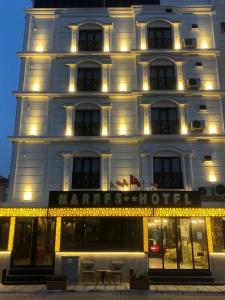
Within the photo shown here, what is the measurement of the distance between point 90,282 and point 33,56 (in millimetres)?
13915

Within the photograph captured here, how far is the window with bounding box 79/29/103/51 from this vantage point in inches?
766

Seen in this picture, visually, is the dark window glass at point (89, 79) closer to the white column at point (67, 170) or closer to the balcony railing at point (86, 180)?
the white column at point (67, 170)

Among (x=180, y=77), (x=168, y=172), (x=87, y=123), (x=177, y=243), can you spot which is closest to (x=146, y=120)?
(x=168, y=172)

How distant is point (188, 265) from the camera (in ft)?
49.3

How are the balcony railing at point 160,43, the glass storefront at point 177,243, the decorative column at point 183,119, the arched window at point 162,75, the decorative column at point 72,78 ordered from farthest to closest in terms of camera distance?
the balcony railing at point 160,43
the decorative column at point 72,78
the arched window at point 162,75
the decorative column at point 183,119
the glass storefront at point 177,243

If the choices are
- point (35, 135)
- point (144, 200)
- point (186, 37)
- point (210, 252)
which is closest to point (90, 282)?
point (144, 200)

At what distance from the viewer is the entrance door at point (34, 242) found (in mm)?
15312

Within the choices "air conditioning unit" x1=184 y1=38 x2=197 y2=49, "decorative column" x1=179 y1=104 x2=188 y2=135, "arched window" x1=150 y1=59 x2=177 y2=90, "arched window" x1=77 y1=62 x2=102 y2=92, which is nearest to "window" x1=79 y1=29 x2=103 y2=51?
"arched window" x1=77 y1=62 x2=102 y2=92

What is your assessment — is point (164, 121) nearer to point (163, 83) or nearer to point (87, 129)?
point (163, 83)

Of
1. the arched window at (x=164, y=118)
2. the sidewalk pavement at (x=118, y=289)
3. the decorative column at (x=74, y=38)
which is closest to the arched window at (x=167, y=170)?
the arched window at (x=164, y=118)

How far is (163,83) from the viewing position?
18453mm

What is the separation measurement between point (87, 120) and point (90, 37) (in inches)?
237

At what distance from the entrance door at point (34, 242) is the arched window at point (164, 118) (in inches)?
314

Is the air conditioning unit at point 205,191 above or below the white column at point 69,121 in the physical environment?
below
